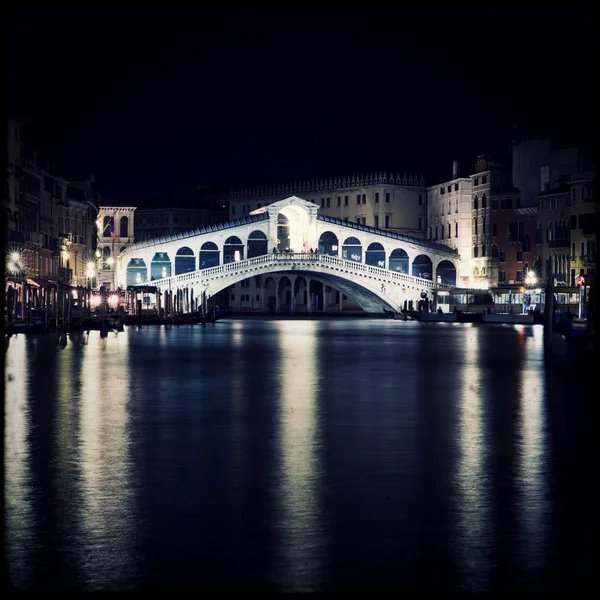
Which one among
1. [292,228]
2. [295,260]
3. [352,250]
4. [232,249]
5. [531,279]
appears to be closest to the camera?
[531,279]

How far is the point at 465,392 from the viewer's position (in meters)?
20.7

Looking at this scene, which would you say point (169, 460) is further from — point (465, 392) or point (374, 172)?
point (374, 172)

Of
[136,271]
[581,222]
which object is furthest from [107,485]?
[136,271]

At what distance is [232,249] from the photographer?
115 m

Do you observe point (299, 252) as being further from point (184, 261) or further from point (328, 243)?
point (184, 261)

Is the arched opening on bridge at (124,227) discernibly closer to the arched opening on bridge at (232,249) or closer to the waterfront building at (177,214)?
the arched opening on bridge at (232,249)

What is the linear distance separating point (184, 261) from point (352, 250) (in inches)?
558

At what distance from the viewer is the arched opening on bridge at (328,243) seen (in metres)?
114

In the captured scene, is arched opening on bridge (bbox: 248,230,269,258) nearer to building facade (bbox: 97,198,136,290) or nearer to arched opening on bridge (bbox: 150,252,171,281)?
arched opening on bridge (bbox: 150,252,171,281)

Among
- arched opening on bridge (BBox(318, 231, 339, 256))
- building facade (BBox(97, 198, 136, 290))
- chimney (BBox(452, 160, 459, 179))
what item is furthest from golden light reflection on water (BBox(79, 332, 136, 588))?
building facade (BBox(97, 198, 136, 290))

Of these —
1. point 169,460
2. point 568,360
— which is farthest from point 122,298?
point 169,460

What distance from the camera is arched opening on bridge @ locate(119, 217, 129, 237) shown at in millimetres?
120188

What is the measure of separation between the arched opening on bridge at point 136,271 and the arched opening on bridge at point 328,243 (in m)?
15.6

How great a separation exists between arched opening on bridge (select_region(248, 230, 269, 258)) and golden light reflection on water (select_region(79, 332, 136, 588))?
91243 millimetres
